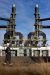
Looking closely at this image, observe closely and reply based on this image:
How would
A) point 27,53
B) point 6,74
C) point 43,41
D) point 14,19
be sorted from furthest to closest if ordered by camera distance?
1. point 14,19
2. point 43,41
3. point 27,53
4. point 6,74

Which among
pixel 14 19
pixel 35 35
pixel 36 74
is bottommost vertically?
pixel 36 74

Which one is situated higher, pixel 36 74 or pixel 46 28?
pixel 46 28

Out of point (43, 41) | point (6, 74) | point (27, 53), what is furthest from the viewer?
point (43, 41)

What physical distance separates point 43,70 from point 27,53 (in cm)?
3214

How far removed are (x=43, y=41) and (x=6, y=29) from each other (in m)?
7.63

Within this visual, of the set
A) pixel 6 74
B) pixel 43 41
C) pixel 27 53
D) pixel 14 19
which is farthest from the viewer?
pixel 14 19

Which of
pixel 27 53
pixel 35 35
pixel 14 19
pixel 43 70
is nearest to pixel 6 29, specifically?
pixel 14 19

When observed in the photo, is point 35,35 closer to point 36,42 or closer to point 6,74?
point 36,42

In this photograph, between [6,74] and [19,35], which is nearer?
[6,74]

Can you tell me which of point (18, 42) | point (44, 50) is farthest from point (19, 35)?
point (44, 50)

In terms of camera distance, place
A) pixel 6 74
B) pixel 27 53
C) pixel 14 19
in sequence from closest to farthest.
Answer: pixel 6 74, pixel 27 53, pixel 14 19

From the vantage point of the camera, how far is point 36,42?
149 feet

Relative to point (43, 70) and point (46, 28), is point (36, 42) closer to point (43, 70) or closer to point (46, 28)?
point (46, 28)

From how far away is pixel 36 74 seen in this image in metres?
5.43
